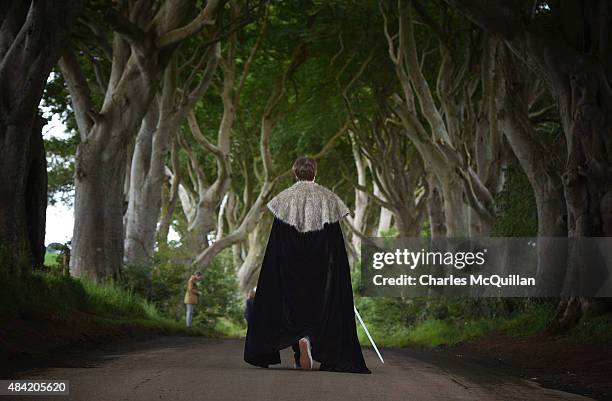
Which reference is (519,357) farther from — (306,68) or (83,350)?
(306,68)

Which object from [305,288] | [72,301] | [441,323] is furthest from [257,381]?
[441,323]

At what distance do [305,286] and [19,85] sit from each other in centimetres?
528

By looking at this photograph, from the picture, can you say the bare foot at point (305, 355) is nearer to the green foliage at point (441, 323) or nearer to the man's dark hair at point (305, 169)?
the man's dark hair at point (305, 169)

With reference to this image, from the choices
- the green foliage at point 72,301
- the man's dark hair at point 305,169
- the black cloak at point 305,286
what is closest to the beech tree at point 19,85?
the green foliage at point 72,301

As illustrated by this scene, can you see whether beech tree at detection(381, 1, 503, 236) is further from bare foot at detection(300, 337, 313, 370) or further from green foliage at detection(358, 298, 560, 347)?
bare foot at detection(300, 337, 313, 370)

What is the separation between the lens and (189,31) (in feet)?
65.3

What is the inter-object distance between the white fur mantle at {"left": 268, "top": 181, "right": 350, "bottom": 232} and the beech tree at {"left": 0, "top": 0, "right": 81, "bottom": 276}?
4193 millimetres

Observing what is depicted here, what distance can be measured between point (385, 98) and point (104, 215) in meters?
10.2

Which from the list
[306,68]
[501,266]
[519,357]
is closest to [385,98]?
[306,68]

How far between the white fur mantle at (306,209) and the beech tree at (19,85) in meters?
4.19

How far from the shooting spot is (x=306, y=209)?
10500 mm

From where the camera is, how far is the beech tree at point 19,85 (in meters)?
13.1

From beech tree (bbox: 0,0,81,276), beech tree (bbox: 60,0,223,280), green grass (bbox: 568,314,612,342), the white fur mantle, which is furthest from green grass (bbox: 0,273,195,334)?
green grass (bbox: 568,314,612,342)

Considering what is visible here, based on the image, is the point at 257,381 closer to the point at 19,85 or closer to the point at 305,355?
the point at 305,355
